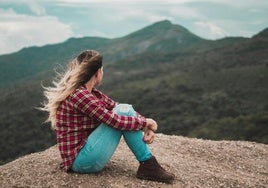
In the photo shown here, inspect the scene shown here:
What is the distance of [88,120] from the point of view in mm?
7656

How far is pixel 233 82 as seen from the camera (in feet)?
484

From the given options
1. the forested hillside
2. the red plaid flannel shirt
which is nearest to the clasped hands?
the red plaid flannel shirt

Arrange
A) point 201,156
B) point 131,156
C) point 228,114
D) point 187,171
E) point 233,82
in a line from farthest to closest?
point 233,82, point 228,114, point 201,156, point 131,156, point 187,171

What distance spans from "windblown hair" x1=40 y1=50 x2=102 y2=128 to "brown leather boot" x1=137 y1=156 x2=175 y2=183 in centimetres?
202

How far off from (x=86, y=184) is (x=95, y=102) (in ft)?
5.66

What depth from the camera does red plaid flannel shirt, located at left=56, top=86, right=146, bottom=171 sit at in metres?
7.24

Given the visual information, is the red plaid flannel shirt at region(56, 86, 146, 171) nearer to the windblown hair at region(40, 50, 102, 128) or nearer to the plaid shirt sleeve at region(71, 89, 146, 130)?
the plaid shirt sleeve at region(71, 89, 146, 130)

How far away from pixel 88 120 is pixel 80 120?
15 cm

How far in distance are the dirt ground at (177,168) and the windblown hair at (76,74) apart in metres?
1.73

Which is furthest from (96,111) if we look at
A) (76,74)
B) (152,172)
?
(152,172)

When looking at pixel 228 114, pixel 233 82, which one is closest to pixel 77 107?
pixel 228 114

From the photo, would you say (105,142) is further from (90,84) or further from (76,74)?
(76,74)

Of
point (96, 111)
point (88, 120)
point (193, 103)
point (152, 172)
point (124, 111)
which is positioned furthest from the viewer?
point (193, 103)

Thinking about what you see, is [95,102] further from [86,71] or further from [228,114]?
[228,114]
